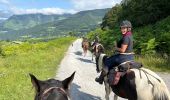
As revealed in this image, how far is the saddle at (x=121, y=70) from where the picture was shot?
9577mm

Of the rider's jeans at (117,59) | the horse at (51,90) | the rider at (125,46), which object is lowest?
the rider's jeans at (117,59)

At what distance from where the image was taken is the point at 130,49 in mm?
9977

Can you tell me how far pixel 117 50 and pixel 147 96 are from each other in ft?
6.47

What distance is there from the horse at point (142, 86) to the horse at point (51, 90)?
4483 mm

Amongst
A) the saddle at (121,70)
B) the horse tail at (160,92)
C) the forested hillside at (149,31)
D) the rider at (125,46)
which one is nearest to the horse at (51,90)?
the horse tail at (160,92)

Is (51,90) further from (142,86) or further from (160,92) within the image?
(142,86)

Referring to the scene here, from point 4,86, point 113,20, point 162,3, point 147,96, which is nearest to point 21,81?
point 4,86

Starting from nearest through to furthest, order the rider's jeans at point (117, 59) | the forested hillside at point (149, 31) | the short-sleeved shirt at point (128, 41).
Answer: the short-sleeved shirt at point (128, 41) → the rider's jeans at point (117, 59) → the forested hillside at point (149, 31)

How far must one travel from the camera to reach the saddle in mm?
9577

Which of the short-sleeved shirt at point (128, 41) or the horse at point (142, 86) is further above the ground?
the short-sleeved shirt at point (128, 41)

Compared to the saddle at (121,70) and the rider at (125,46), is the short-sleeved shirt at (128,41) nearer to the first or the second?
the rider at (125,46)

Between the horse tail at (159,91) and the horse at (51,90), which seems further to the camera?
the horse tail at (159,91)

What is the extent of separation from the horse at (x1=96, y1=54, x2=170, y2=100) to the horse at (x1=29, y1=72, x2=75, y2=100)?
14.7 feet

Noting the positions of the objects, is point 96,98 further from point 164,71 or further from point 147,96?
point 164,71
